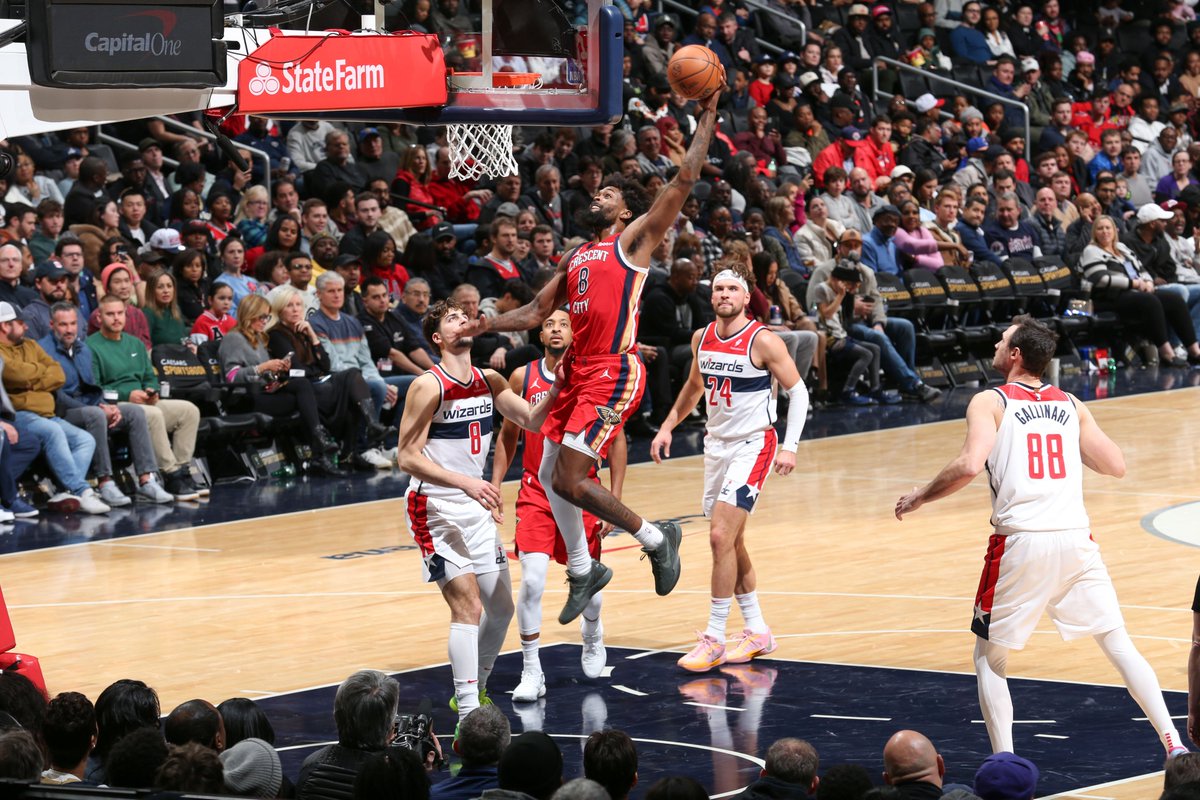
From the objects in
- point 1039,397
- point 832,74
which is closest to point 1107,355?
point 832,74

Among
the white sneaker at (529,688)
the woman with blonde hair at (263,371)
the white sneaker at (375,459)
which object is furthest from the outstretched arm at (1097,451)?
the white sneaker at (375,459)

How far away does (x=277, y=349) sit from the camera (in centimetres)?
1498

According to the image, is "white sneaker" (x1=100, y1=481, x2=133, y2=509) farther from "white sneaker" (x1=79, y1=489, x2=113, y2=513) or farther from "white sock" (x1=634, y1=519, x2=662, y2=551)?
"white sock" (x1=634, y1=519, x2=662, y2=551)

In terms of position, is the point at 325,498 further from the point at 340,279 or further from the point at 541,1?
the point at 541,1

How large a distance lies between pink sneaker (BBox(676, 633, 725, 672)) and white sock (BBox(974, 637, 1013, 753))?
2260 mm

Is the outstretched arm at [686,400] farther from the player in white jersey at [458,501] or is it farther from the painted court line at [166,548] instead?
the painted court line at [166,548]

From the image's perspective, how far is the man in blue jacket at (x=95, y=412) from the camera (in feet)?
44.9

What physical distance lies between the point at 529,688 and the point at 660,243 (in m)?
5.86

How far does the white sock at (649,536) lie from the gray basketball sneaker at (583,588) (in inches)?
9.3

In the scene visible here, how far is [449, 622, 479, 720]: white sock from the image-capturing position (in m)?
7.94

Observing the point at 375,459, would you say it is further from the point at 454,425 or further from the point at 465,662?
the point at 465,662

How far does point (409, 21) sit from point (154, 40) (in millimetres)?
2953

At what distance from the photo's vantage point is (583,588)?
8555mm

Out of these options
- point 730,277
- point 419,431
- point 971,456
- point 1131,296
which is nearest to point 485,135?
point 730,277
